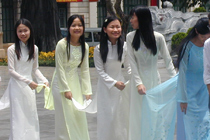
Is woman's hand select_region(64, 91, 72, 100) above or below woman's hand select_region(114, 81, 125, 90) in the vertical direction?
below

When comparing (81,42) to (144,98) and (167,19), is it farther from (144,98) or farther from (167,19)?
(167,19)

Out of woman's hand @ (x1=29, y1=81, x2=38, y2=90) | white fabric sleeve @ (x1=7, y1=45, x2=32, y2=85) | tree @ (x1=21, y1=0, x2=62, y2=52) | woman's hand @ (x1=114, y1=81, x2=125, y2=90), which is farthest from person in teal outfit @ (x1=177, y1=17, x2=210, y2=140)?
tree @ (x1=21, y1=0, x2=62, y2=52)

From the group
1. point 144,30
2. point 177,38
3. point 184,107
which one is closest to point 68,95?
point 144,30

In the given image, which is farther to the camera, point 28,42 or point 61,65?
point 28,42

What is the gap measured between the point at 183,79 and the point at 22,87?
7.29 feet

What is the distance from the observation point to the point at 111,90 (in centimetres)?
621

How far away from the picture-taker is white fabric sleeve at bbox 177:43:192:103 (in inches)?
203

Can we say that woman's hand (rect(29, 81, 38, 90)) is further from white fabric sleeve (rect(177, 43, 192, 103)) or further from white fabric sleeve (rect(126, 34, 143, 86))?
white fabric sleeve (rect(177, 43, 192, 103))

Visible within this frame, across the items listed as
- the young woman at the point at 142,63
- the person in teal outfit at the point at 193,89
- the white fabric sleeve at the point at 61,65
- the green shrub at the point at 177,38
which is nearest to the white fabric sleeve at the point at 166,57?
the young woman at the point at 142,63

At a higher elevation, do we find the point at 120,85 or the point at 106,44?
the point at 106,44

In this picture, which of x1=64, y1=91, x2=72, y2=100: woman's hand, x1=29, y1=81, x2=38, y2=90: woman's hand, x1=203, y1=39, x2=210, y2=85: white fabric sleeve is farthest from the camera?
x1=29, y1=81, x2=38, y2=90: woman's hand

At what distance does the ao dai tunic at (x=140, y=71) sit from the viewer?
573cm

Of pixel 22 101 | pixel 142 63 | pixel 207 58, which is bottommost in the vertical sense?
pixel 22 101

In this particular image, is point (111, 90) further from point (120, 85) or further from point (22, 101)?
point (22, 101)
